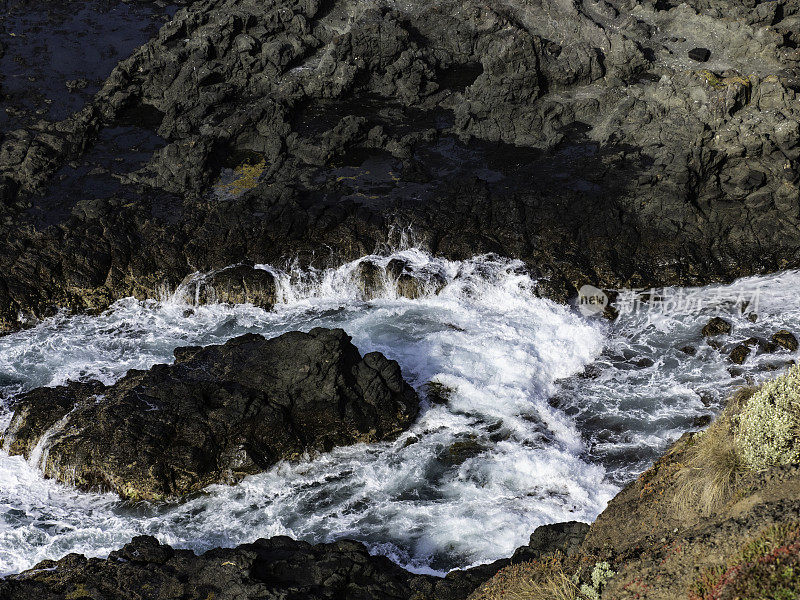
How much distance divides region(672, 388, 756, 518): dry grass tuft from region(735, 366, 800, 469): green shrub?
0.25m

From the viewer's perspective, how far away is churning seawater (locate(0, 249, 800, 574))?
18.2 metres

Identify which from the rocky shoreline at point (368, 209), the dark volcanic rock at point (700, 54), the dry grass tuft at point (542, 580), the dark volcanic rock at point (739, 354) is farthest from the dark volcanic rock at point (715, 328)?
the dark volcanic rock at point (700, 54)

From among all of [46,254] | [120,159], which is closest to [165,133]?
[120,159]

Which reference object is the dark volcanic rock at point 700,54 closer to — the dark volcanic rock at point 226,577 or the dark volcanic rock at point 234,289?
the dark volcanic rock at point 234,289

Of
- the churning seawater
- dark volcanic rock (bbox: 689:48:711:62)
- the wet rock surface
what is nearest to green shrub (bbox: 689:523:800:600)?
the wet rock surface

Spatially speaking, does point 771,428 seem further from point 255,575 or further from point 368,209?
point 368,209

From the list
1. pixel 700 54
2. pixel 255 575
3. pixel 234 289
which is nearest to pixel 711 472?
pixel 255 575

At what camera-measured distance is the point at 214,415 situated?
64.9 ft

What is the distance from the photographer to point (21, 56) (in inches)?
1503

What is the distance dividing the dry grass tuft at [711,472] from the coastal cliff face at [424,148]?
11335 millimetres

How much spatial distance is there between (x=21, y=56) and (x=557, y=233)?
27.4m

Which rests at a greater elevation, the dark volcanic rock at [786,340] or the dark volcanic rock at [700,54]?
the dark volcanic rock at [700,54]

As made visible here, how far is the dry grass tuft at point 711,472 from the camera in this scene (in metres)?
13.5

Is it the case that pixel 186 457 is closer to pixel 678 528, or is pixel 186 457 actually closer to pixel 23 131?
pixel 678 528
